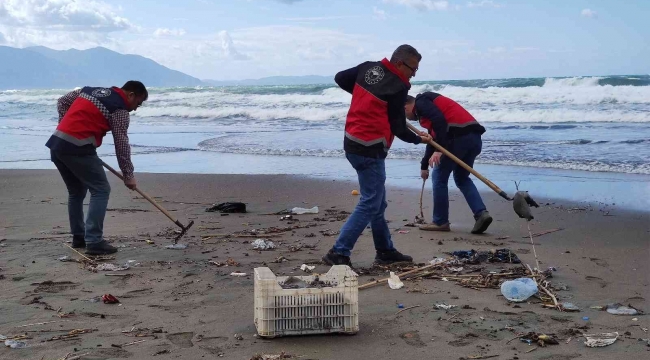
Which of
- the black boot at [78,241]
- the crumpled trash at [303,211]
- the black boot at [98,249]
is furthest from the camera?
the crumpled trash at [303,211]

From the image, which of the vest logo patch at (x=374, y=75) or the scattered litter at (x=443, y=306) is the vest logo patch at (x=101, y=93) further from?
the scattered litter at (x=443, y=306)

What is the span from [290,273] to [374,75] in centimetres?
169

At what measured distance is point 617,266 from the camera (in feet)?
19.1

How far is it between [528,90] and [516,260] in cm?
2436

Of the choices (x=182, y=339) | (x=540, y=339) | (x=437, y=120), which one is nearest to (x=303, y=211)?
(x=437, y=120)

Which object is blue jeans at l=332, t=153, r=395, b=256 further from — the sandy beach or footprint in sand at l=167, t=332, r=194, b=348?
footprint in sand at l=167, t=332, r=194, b=348

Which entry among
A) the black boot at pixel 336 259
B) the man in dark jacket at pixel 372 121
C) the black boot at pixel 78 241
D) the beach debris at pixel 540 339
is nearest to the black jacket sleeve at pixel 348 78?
the man in dark jacket at pixel 372 121

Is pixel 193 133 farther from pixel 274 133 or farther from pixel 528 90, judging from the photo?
pixel 528 90

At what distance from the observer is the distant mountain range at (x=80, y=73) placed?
479 feet

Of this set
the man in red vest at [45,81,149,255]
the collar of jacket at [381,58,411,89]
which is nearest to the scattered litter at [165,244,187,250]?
the man in red vest at [45,81,149,255]

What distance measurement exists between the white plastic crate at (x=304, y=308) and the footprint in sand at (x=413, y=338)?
0.29m

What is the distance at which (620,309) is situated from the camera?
455 cm

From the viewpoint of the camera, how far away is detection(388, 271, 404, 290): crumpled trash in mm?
5105

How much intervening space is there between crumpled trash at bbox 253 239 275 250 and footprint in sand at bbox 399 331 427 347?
2597 mm
